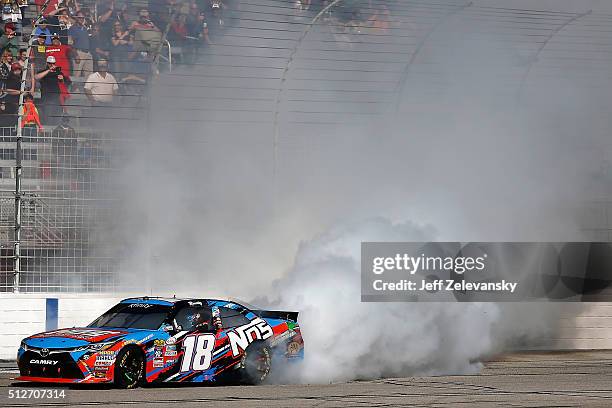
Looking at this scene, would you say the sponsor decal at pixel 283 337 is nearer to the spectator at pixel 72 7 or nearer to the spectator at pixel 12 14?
the spectator at pixel 72 7

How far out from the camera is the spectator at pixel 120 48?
16.1 m

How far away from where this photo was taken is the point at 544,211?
1833cm

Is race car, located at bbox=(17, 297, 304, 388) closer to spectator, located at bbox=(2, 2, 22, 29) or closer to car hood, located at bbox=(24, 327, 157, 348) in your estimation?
car hood, located at bbox=(24, 327, 157, 348)

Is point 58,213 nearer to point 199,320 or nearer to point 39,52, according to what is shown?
point 39,52

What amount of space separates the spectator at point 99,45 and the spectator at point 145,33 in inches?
16.9

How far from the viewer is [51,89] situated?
52.3 ft

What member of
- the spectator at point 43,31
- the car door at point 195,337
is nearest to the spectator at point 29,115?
the spectator at point 43,31

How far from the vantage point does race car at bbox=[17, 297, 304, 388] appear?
10797mm

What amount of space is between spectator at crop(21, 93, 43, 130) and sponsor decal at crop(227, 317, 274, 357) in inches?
191

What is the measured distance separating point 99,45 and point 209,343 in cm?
622

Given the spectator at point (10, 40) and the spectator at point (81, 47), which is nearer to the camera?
the spectator at point (81, 47)

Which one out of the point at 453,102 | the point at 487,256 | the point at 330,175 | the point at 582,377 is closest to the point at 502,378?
the point at 582,377

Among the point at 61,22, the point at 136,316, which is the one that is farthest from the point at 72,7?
→ the point at 136,316

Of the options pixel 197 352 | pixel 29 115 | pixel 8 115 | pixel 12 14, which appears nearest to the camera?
pixel 197 352
